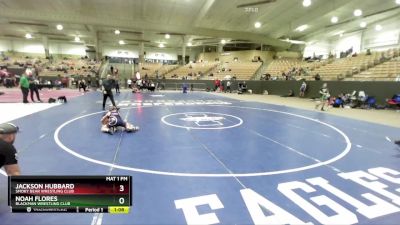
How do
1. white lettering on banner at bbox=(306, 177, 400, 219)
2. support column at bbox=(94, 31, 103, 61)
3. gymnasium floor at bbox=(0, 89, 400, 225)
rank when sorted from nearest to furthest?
gymnasium floor at bbox=(0, 89, 400, 225) < white lettering on banner at bbox=(306, 177, 400, 219) < support column at bbox=(94, 31, 103, 61)

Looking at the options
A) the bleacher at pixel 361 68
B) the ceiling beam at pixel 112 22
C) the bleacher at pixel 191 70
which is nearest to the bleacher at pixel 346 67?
the bleacher at pixel 361 68

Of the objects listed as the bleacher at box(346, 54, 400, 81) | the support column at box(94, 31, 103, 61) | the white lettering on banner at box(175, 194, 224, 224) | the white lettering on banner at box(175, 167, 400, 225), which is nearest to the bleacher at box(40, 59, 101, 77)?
the support column at box(94, 31, 103, 61)

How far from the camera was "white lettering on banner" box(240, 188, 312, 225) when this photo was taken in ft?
10.7

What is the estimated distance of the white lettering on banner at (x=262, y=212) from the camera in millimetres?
3252

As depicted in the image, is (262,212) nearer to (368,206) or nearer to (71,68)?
(368,206)

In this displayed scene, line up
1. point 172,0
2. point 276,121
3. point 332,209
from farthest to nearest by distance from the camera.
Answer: point 172,0
point 276,121
point 332,209

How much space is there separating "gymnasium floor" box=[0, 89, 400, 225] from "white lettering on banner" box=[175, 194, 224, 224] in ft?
0.04

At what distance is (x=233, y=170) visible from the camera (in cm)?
498

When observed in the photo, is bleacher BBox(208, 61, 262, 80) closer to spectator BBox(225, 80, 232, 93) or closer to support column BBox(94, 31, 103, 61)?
spectator BBox(225, 80, 232, 93)

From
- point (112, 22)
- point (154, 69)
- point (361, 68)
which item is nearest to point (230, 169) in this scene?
point (361, 68)

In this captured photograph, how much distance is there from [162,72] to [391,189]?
127ft

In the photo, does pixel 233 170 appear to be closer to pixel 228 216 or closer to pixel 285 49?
pixel 228 216

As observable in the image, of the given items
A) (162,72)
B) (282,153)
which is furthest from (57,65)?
(282,153)

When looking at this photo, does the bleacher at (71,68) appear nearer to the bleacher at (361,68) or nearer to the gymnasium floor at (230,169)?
the bleacher at (361,68)
